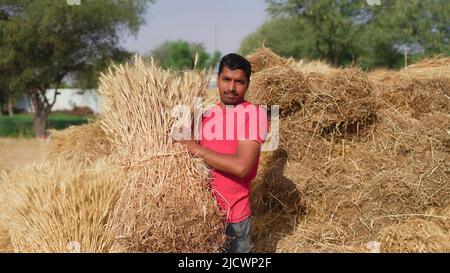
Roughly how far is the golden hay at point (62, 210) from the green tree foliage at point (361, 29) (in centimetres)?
1795

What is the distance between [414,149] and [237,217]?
87.9 inches

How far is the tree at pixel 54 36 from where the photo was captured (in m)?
18.7

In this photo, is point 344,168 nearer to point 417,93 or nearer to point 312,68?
point 417,93

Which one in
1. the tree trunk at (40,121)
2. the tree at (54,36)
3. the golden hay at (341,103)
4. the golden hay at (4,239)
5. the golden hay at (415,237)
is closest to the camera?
A: the golden hay at (4,239)

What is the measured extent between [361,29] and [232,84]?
21.0 metres

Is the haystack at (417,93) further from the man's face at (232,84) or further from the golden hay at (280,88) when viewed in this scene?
the man's face at (232,84)

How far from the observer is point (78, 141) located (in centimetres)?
631

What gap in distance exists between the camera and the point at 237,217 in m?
2.54

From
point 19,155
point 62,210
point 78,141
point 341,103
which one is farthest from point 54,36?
point 62,210

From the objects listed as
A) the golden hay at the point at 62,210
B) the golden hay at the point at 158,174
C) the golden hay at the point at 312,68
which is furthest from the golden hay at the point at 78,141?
the golden hay at the point at 158,174

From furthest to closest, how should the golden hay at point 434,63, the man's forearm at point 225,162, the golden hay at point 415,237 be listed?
the golden hay at point 434,63
the golden hay at point 415,237
the man's forearm at point 225,162
